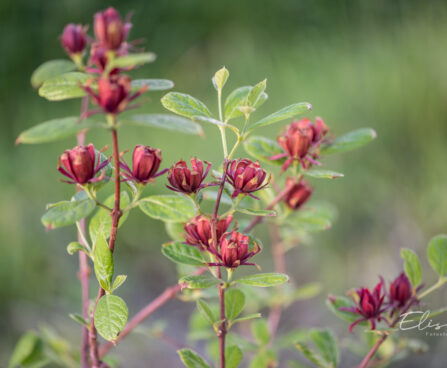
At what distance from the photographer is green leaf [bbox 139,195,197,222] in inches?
14.7

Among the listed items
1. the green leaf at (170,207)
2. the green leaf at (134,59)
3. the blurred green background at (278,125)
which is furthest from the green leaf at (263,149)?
the blurred green background at (278,125)

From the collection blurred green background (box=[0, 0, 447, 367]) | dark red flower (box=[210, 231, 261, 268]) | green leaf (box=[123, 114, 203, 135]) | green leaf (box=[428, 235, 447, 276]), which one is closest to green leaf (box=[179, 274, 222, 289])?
dark red flower (box=[210, 231, 261, 268])

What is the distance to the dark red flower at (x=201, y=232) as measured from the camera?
386mm

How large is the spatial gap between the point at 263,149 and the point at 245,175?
0.40ft

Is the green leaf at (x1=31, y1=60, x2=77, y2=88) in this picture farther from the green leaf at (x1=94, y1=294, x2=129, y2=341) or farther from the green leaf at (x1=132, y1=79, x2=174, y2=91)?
the green leaf at (x1=94, y1=294, x2=129, y2=341)

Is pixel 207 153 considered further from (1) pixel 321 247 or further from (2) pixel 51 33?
(2) pixel 51 33

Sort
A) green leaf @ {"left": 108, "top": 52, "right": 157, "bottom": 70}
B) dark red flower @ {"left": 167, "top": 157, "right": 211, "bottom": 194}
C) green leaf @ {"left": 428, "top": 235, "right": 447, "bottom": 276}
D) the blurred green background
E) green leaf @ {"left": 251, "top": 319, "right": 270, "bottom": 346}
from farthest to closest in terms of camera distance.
A: 1. the blurred green background
2. green leaf @ {"left": 251, "top": 319, "right": 270, "bottom": 346}
3. green leaf @ {"left": 428, "top": 235, "right": 447, "bottom": 276}
4. dark red flower @ {"left": 167, "top": 157, "right": 211, "bottom": 194}
5. green leaf @ {"left": 108, "top": 52, "right": 157, "bottom": 70}

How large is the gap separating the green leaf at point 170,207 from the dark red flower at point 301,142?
0.34 feet

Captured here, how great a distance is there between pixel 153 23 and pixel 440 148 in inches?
47.1

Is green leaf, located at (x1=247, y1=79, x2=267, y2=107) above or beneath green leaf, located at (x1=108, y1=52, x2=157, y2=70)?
beneath

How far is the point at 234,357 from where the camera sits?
1.45 ft

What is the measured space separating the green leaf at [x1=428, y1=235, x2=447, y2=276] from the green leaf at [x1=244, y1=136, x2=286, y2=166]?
6.5 inches

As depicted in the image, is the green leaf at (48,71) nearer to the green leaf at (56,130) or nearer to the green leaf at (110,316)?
the green leaf at (56,130)

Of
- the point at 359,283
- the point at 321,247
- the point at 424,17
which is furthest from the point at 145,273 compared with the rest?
the point at 424,17
